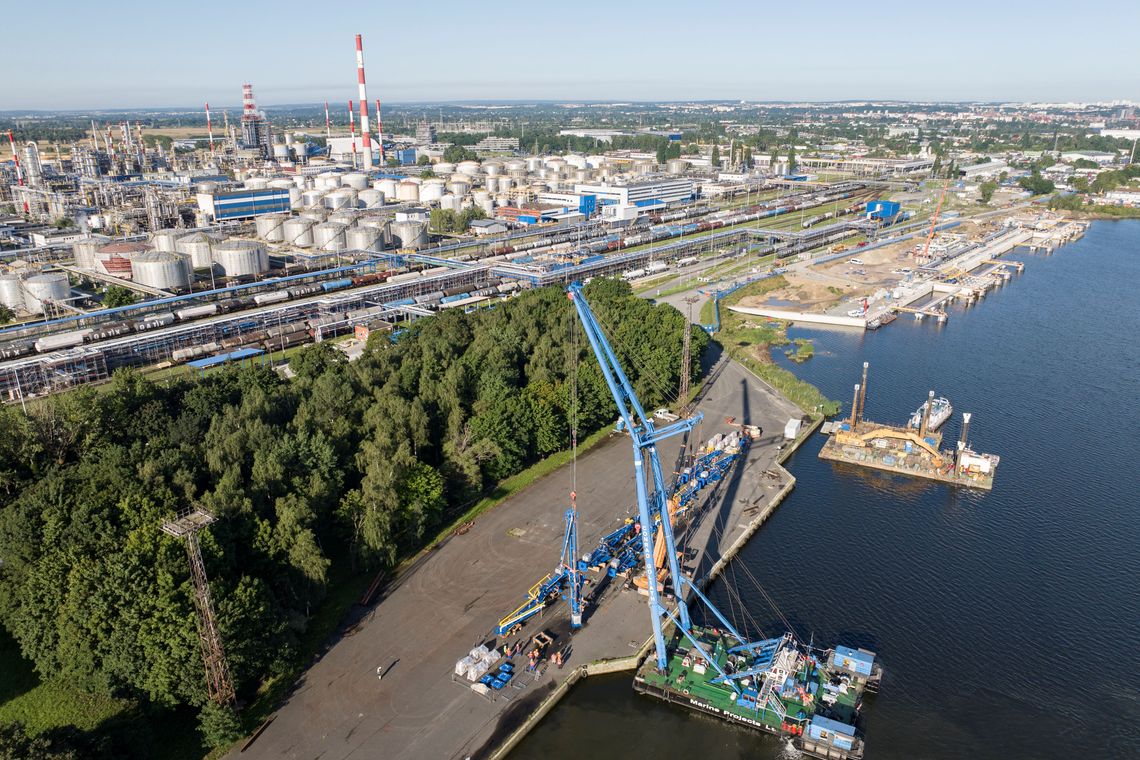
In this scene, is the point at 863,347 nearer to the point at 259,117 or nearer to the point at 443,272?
the point at 443,272

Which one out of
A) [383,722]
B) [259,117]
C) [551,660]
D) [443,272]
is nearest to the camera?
[383,722]

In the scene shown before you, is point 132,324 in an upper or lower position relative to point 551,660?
upper

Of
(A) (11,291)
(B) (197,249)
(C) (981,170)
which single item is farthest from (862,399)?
(C) (981,170)

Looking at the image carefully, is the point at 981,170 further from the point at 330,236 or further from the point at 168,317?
the point at 168,317

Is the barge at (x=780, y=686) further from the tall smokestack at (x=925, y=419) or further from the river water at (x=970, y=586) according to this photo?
the tall smokestack at (x=925, y=419)

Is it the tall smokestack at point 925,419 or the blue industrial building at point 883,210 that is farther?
the blue industrial building at point 883,210

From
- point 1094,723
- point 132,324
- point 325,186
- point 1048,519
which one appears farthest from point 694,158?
point 1094,723

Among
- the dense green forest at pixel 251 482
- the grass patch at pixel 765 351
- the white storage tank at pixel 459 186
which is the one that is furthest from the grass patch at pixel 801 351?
the white storage tank at pixel 459 186
